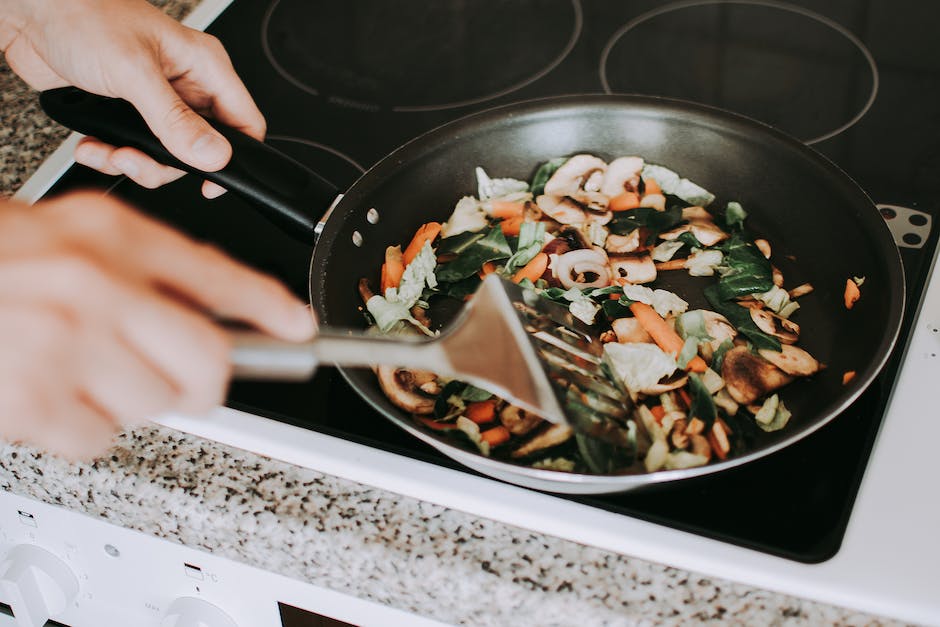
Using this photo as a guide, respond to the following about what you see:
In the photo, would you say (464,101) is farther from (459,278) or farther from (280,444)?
(280,444)

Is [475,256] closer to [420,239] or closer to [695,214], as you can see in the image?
[420,239]

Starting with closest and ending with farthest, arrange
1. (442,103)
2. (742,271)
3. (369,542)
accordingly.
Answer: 1. (369,542)
2. (742,271)
3. (442,103)

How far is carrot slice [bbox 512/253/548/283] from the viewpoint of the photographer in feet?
2.98

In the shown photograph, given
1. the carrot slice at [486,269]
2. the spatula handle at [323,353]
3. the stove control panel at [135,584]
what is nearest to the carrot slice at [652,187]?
the carrot slice at [486,269]

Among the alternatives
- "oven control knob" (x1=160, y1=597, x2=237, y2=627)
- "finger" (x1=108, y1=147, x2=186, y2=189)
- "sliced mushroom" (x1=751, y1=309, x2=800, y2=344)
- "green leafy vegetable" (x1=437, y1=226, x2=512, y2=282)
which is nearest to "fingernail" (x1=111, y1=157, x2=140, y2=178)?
"finger" (x1=108, y1=147, x2=186, y2=189)

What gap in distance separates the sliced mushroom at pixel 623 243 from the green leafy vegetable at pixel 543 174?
0.35ft

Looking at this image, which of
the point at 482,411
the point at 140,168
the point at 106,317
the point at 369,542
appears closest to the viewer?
the point at 106,317

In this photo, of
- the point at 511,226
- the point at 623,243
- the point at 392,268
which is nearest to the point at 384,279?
the point at 392,268

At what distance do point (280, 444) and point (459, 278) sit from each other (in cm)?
27

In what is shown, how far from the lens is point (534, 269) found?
91 centimetres

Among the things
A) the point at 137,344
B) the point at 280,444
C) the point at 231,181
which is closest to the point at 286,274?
the point at 231,181

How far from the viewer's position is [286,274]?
→ 3.08 feet

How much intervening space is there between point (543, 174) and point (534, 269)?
0.47 feet

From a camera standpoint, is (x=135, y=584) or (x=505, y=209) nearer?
(x=135, y=584)
